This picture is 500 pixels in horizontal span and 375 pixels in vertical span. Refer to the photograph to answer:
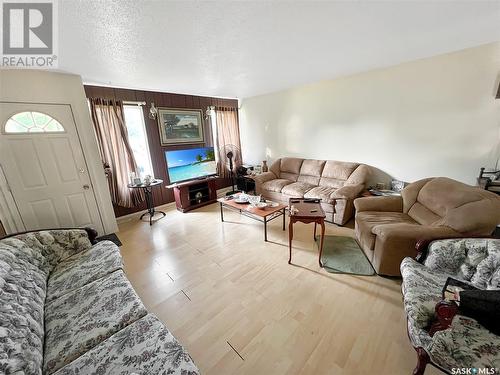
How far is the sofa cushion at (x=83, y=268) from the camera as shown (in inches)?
60.9

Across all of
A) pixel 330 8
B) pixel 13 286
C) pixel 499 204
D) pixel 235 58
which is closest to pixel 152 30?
pixel 235 58

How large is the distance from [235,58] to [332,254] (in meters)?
2.67

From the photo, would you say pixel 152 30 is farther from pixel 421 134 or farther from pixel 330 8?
pixel 421 134

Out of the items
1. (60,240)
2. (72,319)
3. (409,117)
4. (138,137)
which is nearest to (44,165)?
(60,240)

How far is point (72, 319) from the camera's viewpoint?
4.08 feet

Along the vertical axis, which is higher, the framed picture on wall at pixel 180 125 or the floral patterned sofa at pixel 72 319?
the framed picture on wall at pixel 180 125

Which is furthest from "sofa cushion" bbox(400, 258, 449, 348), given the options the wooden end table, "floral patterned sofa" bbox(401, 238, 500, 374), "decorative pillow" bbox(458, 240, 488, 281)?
the wooden end table

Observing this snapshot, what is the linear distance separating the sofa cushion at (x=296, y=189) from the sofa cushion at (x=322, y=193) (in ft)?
0.33

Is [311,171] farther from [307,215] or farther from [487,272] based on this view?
[487,272]

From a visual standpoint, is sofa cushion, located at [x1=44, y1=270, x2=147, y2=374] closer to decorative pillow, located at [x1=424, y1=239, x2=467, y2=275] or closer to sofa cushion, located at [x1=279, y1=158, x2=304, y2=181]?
decorative pillow, located at [x1=424, y1=239, x2=467, y2=275]

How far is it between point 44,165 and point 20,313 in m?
2.23

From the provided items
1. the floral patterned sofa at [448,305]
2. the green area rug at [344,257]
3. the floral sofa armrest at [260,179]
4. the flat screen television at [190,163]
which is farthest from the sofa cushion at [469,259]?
the flat screen television at [190,163]

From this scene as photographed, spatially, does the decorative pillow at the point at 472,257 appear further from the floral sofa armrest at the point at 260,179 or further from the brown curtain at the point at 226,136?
the brown curtain at the point at 226,136

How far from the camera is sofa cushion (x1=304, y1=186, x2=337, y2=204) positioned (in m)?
3.12
